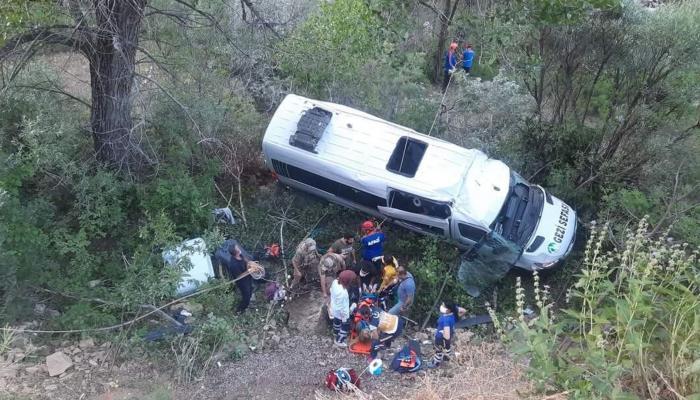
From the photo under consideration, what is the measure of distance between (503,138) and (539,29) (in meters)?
2.44

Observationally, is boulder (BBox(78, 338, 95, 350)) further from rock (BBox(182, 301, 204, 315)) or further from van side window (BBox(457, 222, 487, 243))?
van side window (BBox(457, 222, 487, 243))

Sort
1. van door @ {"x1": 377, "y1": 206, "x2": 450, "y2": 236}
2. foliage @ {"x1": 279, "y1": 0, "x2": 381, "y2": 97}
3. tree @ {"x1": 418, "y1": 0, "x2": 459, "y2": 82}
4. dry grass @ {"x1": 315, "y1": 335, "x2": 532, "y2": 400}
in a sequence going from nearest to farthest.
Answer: dry grass @ {"x1": 315, "y1": 335, "x2": 532, "y2": 400} < van door @ {"x1": 377, "y1": 206, "x2": 450, "y2": 236} < foliage @ {"x1": 279, "y1": 0, "x2": 381, "y2": 97} < tree @ {"x1": 418, "y1": 0, "x2": 459, "y2": 82}

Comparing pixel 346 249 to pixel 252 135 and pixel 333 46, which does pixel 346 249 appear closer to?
pixel 252 135

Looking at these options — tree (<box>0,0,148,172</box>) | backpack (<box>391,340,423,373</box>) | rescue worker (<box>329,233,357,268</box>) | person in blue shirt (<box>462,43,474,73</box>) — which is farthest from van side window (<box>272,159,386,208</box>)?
person in blue shirt (<box>462,43,474,73</box>)

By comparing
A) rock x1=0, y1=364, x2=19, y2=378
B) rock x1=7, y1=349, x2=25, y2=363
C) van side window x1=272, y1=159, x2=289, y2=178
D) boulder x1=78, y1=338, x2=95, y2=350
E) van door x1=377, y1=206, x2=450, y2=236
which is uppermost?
van side window x1=272, y1=159, x2=289, y2=178

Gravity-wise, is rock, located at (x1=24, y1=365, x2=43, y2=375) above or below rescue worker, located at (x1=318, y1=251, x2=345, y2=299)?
below

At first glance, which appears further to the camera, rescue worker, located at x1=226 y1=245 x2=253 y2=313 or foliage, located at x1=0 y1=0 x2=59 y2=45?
rescue worker, located at x1=226 y1=245 x2=253 y2=313

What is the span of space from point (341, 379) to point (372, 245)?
2.57m

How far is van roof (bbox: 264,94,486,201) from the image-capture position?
29.8ft

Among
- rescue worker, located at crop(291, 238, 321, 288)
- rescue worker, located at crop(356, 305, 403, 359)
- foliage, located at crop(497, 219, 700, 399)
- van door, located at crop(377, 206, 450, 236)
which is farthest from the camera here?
van door, located at crop(377, 206, 450, 236)

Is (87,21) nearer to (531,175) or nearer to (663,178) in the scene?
(531,175)

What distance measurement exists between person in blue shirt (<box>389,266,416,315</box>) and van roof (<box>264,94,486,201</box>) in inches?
49.7

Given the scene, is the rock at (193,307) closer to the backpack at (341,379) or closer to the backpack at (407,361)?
the backpack at (341,379)

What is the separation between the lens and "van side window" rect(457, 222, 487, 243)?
900 centimetres
